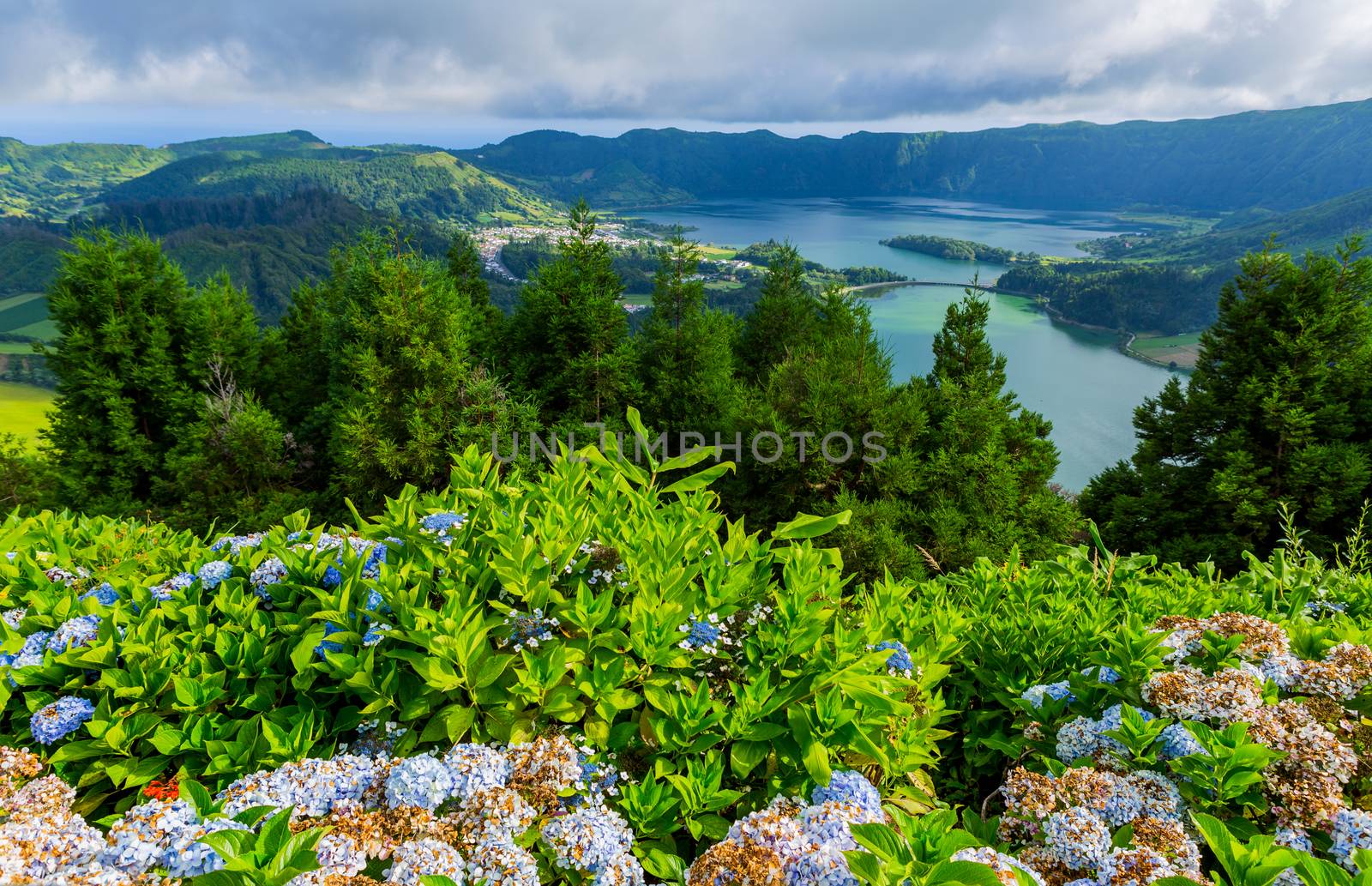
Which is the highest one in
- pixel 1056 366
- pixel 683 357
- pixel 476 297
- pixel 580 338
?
pixel 476 297

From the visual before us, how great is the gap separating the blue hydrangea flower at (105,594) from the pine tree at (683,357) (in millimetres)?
18125

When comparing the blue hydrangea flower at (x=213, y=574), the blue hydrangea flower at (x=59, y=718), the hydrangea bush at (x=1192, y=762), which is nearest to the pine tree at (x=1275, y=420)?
the hydrangea bush at (x=1192, y=762)

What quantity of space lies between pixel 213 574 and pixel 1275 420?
22.6 m

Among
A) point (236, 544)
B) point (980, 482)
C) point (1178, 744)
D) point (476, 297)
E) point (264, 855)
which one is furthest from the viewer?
point (476, 297)

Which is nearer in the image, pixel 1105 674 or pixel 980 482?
pixel 1105 674

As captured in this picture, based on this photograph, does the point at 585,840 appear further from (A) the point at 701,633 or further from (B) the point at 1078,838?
(B) the point at 1078,838

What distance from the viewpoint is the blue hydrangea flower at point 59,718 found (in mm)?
1906

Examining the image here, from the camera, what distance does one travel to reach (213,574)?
258 centimetres

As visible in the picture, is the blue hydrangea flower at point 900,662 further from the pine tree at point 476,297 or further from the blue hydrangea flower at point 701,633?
the pine tree at point 476,297

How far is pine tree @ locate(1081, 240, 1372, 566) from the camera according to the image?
1673 centimetres

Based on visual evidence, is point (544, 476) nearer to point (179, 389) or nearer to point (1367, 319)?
point (1367, 319)

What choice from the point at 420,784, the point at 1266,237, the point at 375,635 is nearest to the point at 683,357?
the point at 375,635

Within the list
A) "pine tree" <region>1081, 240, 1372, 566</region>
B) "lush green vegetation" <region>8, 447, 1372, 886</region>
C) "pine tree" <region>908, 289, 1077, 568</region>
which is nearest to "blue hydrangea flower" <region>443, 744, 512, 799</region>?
"lush green vegetation" <region>8, 447, 1372, 886</region>

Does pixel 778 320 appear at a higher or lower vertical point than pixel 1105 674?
lower
